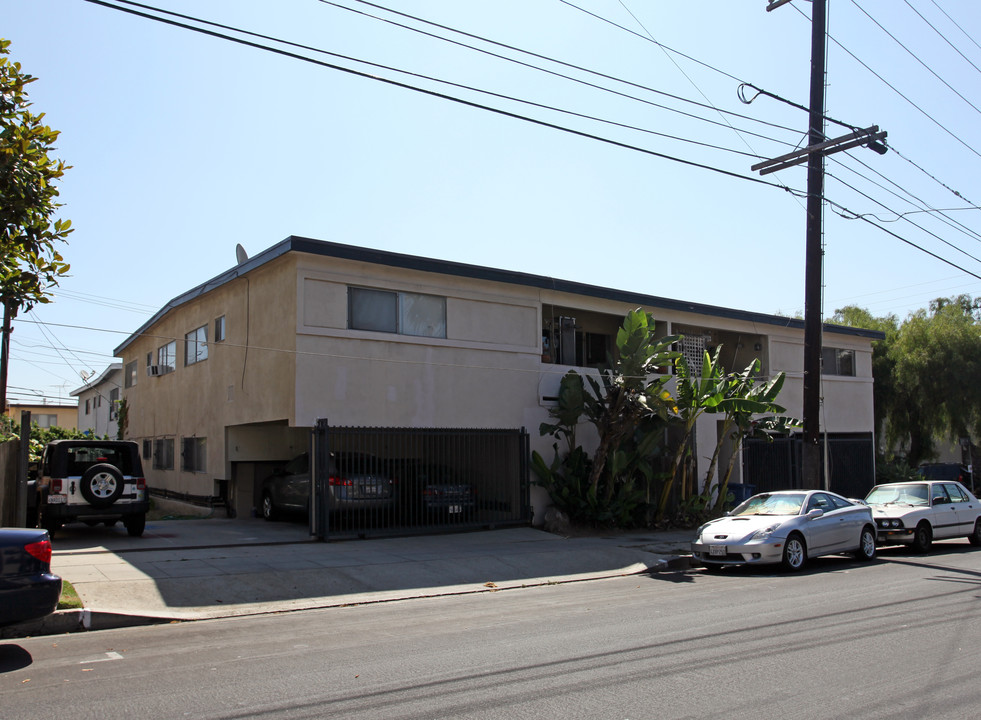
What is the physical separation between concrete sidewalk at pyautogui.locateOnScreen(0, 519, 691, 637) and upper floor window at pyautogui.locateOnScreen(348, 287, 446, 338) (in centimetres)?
428

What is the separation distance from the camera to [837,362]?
2705 cm

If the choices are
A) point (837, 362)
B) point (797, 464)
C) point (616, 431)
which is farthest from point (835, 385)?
point (616, 431)

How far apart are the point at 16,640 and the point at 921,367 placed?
33674mm

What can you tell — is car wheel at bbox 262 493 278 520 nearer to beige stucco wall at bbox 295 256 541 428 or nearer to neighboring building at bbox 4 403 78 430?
beige stucco wall at bbox 295 256 541 428

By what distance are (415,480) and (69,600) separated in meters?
7.76

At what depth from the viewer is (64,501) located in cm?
1420

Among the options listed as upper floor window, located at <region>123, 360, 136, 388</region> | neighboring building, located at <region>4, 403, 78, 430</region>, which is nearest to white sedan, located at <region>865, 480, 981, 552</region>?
upper floor window, located at <region>123, 360, 136, 388</region>

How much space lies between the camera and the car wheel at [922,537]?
15.9 meters

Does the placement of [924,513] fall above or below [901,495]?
below

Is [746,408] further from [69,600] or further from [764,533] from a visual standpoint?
[69,600]

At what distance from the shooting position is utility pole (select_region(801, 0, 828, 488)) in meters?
16.7

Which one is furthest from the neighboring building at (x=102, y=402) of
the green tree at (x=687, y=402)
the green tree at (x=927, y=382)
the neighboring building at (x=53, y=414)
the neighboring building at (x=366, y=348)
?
the green tree at (x=927, y=382)

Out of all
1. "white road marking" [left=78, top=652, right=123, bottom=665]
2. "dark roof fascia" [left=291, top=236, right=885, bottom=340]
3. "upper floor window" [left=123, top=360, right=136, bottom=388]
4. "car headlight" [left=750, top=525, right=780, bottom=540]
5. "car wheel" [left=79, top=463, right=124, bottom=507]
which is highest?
"dark roof fascia" [left=291, top=236, right=885, bottom=340]

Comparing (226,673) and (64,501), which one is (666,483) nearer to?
(64,501)
